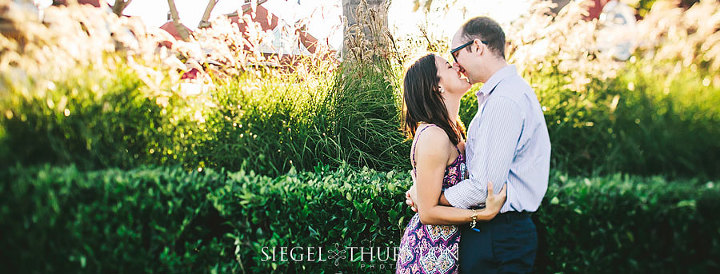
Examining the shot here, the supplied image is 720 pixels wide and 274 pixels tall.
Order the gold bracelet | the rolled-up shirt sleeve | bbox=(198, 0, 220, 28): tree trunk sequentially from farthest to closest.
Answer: bbox=(198, 0, 220, 28): tree trunk
the gold bracelet
the rolled-up shirt sleeve

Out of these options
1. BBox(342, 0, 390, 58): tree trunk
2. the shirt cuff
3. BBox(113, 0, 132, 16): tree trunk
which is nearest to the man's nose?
the shirt cuff

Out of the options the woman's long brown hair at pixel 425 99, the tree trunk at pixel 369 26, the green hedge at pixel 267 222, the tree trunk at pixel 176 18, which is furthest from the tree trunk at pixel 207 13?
the woman's long brown hair at pixel 425 99

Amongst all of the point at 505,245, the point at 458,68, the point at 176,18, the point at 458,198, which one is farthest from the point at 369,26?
the point at 176,18

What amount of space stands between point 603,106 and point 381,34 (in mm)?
2832

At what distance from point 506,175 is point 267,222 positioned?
149 cm

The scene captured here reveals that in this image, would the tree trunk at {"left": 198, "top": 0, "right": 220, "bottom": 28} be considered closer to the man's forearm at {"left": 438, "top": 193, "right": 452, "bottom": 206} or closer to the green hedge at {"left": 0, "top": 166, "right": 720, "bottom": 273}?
the green hedge at {"left": 0, "top": 166, "right": 720, "bottom": 273}

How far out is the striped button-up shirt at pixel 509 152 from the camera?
6.11 ft

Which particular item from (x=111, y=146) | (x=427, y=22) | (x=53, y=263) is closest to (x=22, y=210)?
(x=53, y=263)

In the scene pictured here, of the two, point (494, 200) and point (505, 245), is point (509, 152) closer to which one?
point (494, 200)

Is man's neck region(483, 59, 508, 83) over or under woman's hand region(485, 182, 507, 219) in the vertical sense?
over

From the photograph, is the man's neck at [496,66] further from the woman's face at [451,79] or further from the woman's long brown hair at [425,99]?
the woman's long brown hair at [425,99]

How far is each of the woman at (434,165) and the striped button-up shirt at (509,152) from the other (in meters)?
0.06

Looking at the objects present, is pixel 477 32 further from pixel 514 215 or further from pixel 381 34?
pixel 381 34

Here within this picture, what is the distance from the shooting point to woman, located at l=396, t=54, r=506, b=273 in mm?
2025
